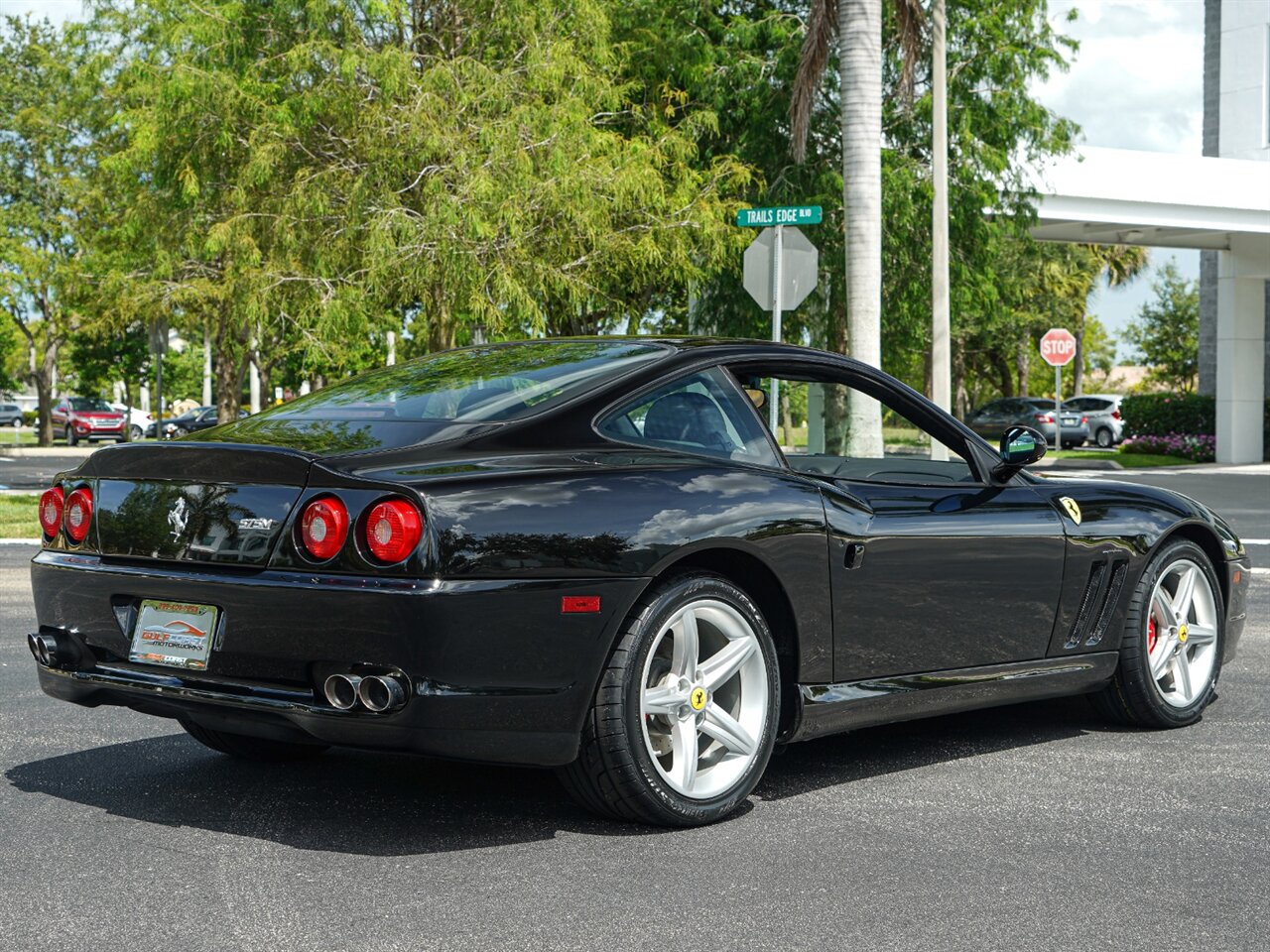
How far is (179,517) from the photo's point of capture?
4.70 m

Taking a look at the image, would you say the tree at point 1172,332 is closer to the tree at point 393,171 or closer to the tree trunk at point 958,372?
the tree trunk at point 958,372

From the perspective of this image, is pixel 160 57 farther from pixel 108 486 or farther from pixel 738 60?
pixel 108 486

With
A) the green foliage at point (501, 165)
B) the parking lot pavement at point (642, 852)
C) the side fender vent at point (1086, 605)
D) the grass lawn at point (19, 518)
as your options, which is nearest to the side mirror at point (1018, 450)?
the side fender vent at point (1086, 605)

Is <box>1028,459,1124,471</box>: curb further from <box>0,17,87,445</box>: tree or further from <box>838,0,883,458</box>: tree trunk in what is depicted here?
<box>0,17,87,445</box>: tree

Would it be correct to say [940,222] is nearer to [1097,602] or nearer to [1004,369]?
[1097,602]

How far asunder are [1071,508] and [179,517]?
3169mm

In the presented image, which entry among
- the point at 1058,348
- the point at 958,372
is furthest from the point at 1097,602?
the point at 958,372

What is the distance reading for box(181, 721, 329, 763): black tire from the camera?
5648 millimetres

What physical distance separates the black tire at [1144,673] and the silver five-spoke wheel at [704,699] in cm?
193

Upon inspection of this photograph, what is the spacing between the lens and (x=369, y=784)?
5.42 meters

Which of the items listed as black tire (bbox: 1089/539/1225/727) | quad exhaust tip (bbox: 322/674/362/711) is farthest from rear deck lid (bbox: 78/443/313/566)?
black tire (bbox: 1089/539/1225/727)

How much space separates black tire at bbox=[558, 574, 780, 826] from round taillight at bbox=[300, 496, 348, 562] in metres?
0.82

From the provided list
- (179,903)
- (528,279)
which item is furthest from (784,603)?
(528,279)

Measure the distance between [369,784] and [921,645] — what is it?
185 centimetres
